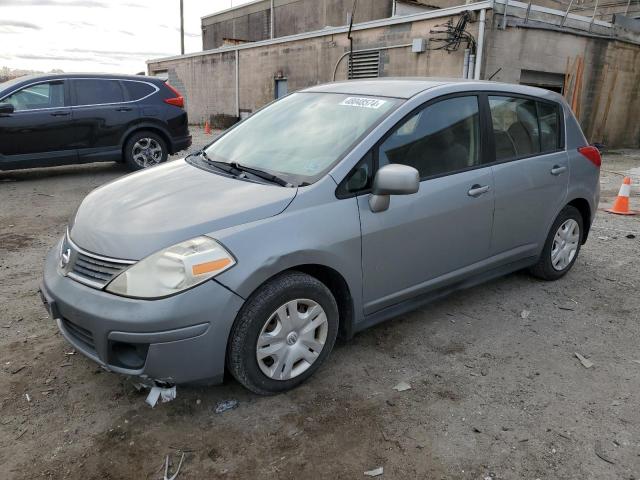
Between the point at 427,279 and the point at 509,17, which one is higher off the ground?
the point at 509,17

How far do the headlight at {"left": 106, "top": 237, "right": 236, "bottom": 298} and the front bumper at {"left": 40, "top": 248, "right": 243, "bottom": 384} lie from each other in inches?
1.6

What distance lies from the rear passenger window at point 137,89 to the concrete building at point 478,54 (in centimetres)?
697

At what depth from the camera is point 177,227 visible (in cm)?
253

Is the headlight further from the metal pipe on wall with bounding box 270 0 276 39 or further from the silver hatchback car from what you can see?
the metal pipe on wall with bounding box 270 0 276 39

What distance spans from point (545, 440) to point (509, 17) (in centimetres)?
1130

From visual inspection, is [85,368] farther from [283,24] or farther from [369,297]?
[283,24]

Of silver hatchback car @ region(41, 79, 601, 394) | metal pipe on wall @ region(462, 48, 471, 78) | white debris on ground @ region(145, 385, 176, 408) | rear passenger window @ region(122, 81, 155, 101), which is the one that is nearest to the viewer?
silver hatchback car @ region(41, 79, 601, 394)

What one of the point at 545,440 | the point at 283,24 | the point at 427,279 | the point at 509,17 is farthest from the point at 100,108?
the point at 283,24

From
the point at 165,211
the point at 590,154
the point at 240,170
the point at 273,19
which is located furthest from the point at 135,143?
the point at 273,19

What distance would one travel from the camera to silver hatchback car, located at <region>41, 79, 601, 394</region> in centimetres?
243

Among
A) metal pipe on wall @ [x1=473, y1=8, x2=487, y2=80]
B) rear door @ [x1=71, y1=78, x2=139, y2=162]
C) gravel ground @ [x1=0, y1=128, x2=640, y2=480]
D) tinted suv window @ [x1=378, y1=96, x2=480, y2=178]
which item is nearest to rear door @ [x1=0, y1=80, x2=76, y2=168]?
rear door @ [x1=71, y1=78, x2=139, y2=162]

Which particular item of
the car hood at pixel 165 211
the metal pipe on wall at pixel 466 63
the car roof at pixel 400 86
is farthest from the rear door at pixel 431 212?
the metal pipe on wall at pixel 466 63

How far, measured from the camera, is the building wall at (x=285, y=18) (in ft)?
73.0

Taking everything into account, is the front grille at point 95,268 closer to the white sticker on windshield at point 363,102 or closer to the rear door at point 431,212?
the rear door at point 431,212
